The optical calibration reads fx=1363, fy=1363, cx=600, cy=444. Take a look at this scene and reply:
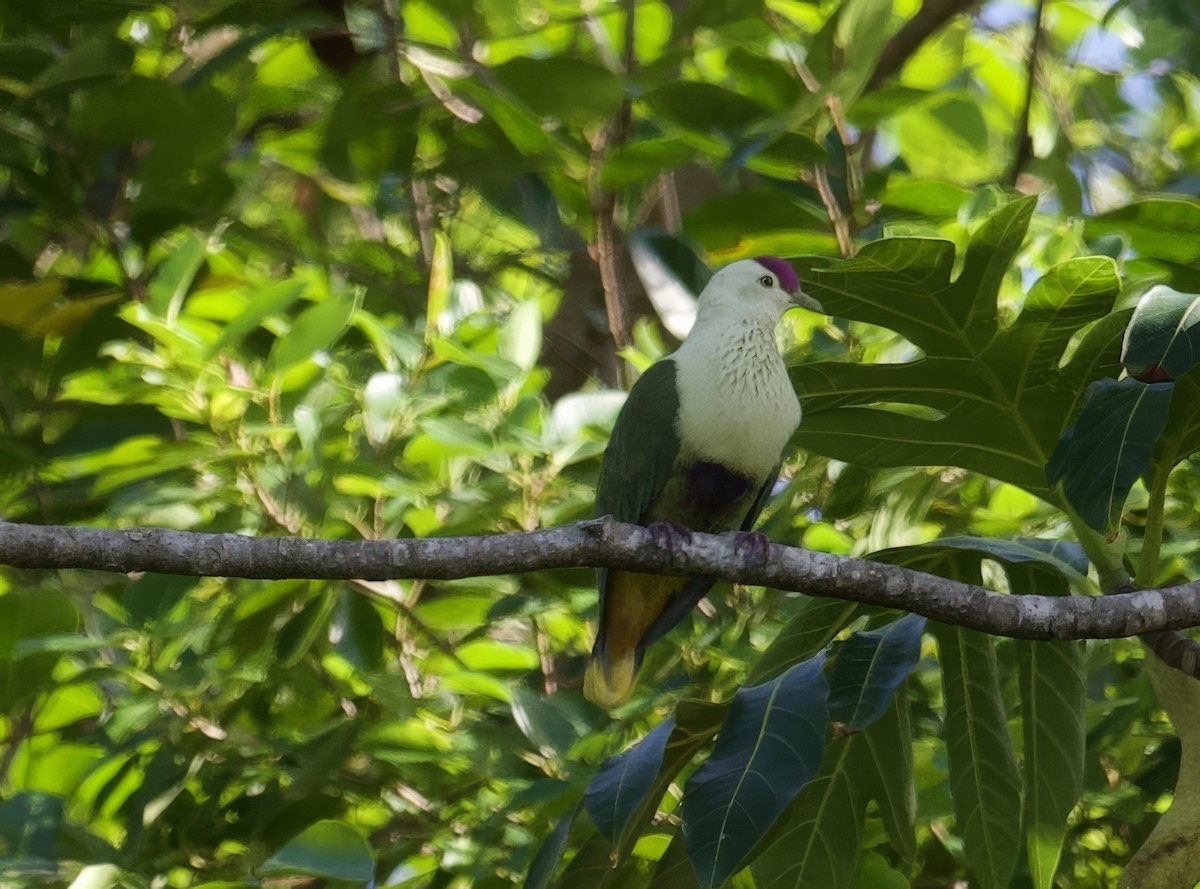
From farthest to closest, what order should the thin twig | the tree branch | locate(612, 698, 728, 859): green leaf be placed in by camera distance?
the tree branch → the thin twig → locate(612, 698, 728, 859): green leaf

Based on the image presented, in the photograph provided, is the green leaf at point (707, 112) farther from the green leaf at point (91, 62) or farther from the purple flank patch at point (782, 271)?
the green leaf at point (91, 62)

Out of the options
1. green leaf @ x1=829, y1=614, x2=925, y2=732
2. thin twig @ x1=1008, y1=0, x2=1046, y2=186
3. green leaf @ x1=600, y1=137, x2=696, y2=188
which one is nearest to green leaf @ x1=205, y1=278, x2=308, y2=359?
green leaf @ x1=600, y1=137, x2=696, y2=188

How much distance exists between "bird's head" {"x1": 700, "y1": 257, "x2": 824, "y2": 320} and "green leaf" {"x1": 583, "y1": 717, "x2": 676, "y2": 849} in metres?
0.91

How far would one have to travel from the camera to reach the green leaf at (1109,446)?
1.60 meters

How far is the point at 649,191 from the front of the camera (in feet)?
11.2

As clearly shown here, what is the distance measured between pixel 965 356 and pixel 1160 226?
54cm

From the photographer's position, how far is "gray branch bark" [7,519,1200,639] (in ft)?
5.18

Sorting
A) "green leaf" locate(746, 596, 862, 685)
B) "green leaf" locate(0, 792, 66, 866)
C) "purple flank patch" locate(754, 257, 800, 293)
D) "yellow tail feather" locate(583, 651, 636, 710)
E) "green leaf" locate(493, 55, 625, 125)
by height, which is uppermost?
"green leaf" locate(493, 55, 625, 125)

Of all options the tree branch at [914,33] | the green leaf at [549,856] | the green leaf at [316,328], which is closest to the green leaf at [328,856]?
the green leaf at [549,856]

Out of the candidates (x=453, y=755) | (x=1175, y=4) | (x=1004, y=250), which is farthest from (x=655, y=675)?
(x=1175, y=4)

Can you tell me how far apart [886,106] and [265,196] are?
2.06 meters

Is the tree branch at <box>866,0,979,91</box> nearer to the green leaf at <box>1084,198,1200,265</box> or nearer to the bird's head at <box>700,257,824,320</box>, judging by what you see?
the bird's head at <box>700,257,824,320</box>

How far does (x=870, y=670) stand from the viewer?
71.9 inches

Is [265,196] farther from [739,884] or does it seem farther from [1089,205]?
[739,884]
